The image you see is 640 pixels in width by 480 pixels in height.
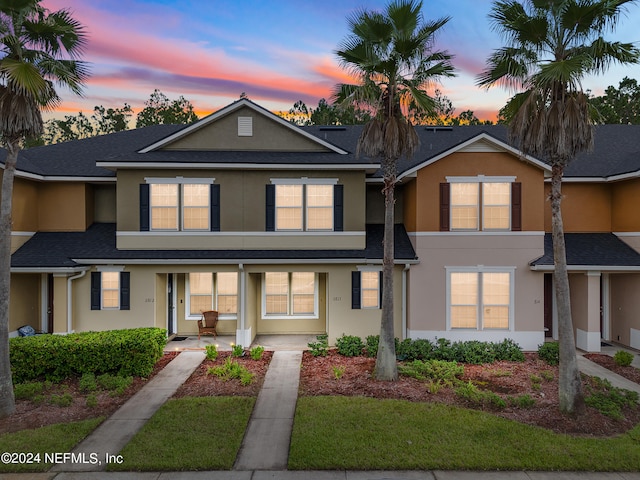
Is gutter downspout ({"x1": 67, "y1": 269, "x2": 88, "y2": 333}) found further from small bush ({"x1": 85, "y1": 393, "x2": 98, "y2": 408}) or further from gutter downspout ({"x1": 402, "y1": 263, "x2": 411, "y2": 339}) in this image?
gutter downspout ({"x1": 402, "y1": 263, "x2": 411, "y2": 339})

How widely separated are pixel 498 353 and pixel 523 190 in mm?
5542

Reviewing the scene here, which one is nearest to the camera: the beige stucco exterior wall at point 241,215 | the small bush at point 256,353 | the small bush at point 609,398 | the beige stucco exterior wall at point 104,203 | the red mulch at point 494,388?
the red mulch at point 494,388

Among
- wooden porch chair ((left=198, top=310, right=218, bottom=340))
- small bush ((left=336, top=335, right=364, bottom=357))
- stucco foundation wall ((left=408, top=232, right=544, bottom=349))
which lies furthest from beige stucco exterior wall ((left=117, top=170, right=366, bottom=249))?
small bush ((left=336, top=335, right=364, bottom=357))

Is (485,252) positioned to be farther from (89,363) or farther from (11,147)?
(11,147)

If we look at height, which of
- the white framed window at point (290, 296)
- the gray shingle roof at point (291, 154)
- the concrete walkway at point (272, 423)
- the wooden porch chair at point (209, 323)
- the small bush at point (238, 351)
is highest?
the gray shingle roof at point (291, 154)

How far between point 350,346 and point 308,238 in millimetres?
3965

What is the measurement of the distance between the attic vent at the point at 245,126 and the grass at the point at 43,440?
32.9 feet

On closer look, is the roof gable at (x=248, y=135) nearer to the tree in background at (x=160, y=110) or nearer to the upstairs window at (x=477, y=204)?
the upstairs window at (x=477, y=204)

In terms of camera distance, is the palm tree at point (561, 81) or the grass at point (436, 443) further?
the palm tree at point (561, 81)

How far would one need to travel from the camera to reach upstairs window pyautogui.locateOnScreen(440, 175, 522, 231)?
13.2 meters

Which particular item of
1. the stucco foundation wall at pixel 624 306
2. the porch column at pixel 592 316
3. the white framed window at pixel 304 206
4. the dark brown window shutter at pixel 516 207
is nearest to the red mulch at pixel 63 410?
the white framed window at pixel 304 206

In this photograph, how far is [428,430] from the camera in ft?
24.1

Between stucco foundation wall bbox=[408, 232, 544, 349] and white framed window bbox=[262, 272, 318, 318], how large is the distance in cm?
385

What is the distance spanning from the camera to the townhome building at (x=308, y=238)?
42.8 ft
